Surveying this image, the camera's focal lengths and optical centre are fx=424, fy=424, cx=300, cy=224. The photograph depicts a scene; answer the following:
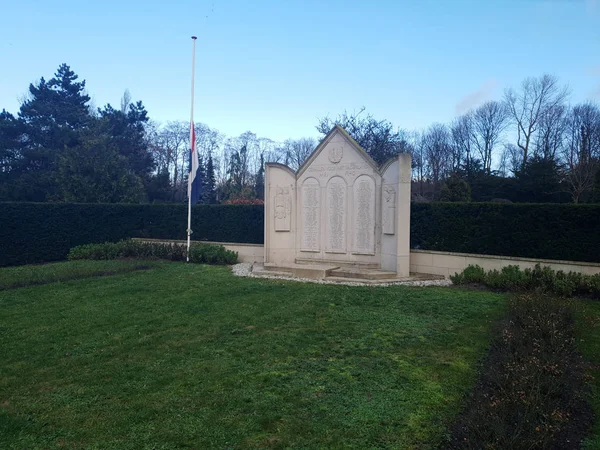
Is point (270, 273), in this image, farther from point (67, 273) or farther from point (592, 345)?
point (592, 345)

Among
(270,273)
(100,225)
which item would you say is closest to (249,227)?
(270,273)

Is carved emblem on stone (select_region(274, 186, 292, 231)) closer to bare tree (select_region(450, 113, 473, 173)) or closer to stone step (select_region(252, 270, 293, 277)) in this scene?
stone step (select_region(252, 270, 293, 277))

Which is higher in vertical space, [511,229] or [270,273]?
[511,229]

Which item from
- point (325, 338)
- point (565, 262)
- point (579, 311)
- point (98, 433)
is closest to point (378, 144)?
point (565, 262)

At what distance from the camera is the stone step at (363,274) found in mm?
12250

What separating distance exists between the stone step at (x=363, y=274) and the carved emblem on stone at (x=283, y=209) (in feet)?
8.98

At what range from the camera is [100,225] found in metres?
19.5

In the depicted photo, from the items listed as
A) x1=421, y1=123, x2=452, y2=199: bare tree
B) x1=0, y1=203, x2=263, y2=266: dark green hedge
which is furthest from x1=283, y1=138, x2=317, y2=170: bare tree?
x1=0, y1=203, x2=263, y2=266: dark green hedge

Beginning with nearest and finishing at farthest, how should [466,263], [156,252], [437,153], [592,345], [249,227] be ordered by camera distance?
[592,345] < [466,263] < [156,252] < [249,227] < [437,153]

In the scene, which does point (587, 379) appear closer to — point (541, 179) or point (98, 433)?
point (98, 433)

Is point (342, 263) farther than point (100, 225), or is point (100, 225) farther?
point (100, 225)

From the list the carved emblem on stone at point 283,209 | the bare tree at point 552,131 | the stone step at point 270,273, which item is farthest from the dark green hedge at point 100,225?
the bare tree at point 552,131

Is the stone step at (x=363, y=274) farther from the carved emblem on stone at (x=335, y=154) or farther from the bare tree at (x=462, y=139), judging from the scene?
the bare tree at (x=462, y=139)

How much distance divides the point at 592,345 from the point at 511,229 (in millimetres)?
6900
